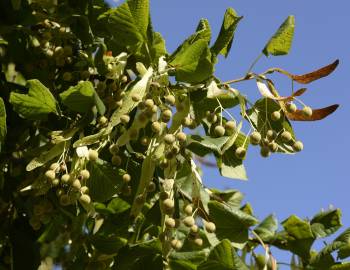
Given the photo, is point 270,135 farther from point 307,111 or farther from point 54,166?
point 54,166

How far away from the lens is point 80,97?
1502 millimetres

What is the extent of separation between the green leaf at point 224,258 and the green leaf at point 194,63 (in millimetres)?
394

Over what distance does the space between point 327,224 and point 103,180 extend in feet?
2.27

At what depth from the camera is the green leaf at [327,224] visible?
1792mm

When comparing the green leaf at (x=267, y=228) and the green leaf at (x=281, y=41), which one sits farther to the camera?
the green leaf at (x=267, y=228)

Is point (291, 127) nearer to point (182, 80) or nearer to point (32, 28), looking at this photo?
point (182, 80)

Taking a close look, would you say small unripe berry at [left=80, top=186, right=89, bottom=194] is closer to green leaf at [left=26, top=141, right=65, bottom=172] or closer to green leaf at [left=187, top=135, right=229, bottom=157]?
green leaf at [left=26, top=141, right=65, bottom=172]

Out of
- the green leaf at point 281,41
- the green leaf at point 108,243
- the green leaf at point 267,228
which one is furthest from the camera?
the green leaf at point 267,228

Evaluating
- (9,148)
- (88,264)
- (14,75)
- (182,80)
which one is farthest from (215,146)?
(14,75)

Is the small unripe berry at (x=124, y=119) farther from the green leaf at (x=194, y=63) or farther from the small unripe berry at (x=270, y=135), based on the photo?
the small unripe berry at (x=270, y=135)

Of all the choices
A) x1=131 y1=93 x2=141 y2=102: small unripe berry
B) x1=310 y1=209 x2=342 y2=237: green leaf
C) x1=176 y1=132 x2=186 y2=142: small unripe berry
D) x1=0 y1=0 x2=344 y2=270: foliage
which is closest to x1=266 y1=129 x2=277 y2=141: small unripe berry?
x1=0 y1=0 x2=344 y2=270: foliage

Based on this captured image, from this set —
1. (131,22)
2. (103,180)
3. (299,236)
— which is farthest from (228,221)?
(131,22)

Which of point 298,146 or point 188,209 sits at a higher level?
point 298,146

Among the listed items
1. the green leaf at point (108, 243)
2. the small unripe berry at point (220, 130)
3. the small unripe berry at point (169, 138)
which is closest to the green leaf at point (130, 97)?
the small unripe berry at point (169, 138)
